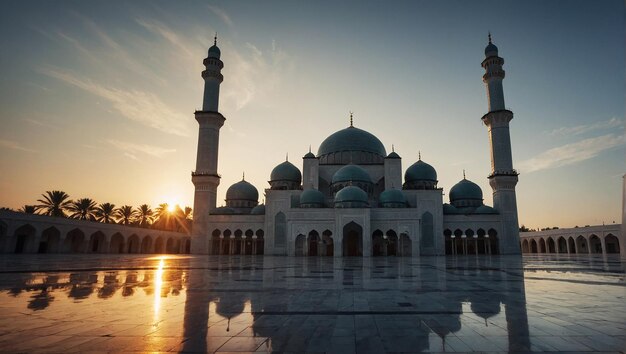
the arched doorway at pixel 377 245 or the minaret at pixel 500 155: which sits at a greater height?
the minaret at pixel 500 155

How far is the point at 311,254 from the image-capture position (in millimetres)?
33156

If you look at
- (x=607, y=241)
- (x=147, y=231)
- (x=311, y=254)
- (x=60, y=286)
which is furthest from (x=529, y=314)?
(x=607, y=241)

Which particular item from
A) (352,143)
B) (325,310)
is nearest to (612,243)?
(352,143)

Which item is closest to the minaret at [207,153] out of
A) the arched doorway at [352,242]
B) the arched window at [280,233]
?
the arched window at [280,233]

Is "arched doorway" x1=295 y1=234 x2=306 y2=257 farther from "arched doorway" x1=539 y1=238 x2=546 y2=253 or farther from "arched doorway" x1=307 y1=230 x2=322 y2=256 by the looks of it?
"arched doorway" x1=539 y1=238 x2=546 y2=253

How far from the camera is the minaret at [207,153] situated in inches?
1410

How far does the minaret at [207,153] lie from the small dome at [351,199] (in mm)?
13696

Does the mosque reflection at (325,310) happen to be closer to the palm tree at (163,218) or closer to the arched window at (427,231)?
the arched window at (427,231)

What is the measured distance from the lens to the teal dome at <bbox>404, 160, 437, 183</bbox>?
126 ft

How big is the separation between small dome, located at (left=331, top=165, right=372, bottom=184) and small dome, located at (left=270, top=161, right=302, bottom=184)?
628 centimetres

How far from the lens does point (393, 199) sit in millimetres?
32281

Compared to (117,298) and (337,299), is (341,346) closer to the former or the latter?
(337,299)

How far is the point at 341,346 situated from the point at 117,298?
484 centimetres

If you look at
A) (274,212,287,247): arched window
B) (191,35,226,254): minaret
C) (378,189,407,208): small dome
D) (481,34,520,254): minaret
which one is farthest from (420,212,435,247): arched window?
(191,35,226,254): minaret
